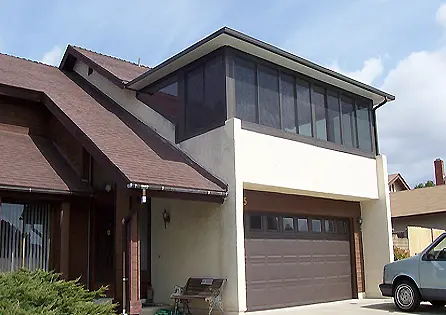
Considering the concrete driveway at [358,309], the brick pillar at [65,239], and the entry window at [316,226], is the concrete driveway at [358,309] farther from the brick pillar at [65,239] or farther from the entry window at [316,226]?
the brick pillar at [65,239]

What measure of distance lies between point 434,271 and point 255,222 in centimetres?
405

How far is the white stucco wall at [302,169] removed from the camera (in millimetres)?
11898

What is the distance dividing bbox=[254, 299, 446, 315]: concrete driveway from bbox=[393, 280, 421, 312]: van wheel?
7.1 inches

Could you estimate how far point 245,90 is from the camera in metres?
12.3

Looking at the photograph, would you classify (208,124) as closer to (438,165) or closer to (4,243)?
(4,243)

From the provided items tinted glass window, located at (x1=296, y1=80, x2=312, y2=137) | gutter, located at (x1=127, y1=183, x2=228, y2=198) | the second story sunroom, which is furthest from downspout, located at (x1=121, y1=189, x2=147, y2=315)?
tinted glass window, located at (x1=296, y1=80, x2=312, y2=137)

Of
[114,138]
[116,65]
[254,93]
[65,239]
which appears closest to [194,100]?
[254,93]

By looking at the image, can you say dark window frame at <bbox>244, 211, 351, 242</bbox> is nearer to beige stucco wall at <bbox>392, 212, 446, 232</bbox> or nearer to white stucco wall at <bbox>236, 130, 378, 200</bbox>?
white stucco wall at <bbox>236, 130, 378, 200</bbox>

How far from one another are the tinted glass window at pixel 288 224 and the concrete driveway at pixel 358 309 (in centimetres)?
193

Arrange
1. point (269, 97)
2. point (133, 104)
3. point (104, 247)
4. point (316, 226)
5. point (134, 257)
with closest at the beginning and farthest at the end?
1. point (134, 257)
2. point (269, 97)
3. point (104, 247)
4. point (316, 226)
5. point (133, 104)

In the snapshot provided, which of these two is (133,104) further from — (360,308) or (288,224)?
(360,308)

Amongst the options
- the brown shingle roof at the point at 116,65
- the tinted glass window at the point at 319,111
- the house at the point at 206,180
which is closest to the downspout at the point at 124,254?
the house at the point at 206,180

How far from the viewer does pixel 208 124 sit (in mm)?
12438

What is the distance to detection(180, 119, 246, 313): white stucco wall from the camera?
1088 cm
